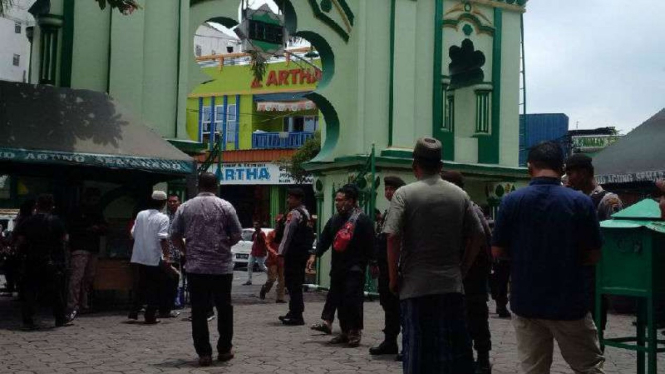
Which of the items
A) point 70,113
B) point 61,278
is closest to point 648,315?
point 61,278

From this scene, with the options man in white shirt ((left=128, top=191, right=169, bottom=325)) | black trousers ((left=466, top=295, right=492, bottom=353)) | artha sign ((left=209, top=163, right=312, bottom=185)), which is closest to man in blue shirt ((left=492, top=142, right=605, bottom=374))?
black trousers ((left=466, top=295, right=492, bottom=353))

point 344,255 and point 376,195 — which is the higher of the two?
point 376,195

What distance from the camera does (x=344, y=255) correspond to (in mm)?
10047

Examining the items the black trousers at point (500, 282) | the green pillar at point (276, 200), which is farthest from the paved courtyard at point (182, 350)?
the green pillar at point (276, 200)

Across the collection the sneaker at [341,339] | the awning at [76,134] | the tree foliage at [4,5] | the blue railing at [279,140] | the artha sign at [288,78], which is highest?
the artha sign at [288,78]

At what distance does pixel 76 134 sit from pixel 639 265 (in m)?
8.72

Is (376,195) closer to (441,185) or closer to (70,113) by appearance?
(70,113)

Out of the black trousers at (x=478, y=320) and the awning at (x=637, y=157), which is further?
the awning at (x=637, y=157)

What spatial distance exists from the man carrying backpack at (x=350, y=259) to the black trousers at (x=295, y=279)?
173 cm

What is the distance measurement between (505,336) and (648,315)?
487 centimetres

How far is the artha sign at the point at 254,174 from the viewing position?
41312 mm

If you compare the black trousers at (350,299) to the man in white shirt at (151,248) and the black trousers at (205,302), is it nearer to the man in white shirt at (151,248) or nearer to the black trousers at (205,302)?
the black trousers at (205,302)

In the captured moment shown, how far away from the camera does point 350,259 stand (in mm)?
10055

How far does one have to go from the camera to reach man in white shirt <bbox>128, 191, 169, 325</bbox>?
11.9 m
